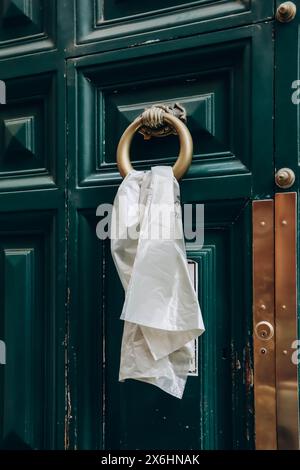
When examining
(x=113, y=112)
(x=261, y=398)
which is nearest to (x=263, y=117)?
(x=113, y=112)

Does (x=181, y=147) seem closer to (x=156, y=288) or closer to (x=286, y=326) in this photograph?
(x=156, y=288)

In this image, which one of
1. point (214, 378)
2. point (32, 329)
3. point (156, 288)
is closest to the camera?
point (156, 288)

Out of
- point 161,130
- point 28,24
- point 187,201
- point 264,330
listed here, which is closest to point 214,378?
point 264,330

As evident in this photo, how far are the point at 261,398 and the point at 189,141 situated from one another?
491 mm

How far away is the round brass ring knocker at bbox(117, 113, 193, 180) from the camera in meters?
0.99

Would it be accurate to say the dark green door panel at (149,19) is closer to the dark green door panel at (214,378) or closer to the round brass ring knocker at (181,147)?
the round brass ring knocker at (181,147)

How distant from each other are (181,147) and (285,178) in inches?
7.9

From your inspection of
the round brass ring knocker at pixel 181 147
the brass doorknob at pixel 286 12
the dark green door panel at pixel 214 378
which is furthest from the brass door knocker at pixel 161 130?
the brass doorknob at pixel 286 12

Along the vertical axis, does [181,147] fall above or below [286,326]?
above

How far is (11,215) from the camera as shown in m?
1.19

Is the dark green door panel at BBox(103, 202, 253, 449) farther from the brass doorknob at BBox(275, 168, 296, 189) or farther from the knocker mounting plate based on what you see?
→ the knocker mounting plate

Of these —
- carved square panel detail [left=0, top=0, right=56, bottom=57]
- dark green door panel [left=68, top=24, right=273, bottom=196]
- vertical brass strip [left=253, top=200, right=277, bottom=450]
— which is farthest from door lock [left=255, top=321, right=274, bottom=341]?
carved square panel detail [left=0, top=0, right=56, bottom=57]

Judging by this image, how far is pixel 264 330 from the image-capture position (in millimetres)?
968

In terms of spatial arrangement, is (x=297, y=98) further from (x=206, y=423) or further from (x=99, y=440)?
(x=99, y=440)
